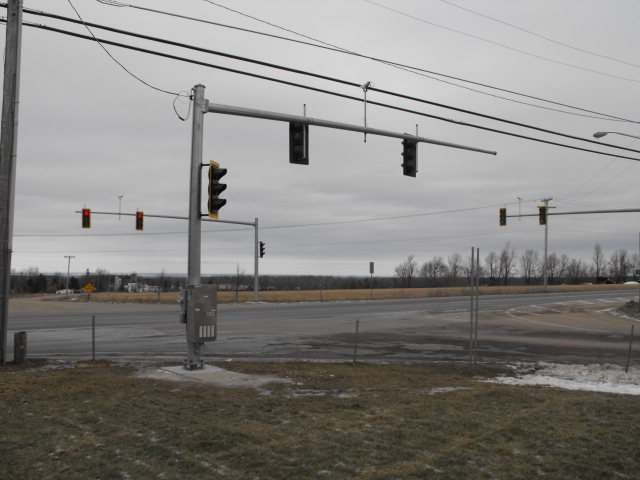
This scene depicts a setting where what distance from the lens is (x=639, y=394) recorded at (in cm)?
953

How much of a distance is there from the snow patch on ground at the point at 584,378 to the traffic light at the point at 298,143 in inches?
256

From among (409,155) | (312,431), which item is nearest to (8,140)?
(409,155)

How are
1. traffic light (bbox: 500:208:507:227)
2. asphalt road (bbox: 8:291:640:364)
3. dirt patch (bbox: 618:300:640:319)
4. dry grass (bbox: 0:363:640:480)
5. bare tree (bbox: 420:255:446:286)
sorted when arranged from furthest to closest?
bare tree (bbox: 420:255:446:286) → traffic light (bbox: 500:208:507:227) → dirt patch (bbox: 618:300:640:319) → asphalt road (bbox: 8:291:640:364) → dry grass (bbox: 0:363:640:480)

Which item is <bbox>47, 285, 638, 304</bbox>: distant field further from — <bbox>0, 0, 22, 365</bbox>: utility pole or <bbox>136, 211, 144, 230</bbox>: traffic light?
<bbox>0, 0, 22, 365</bbox>: utility pole

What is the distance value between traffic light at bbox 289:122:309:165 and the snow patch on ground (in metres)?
6.50

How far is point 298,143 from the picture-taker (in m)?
13.5

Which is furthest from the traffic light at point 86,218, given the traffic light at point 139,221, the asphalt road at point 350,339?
the asphalt road at point 350,339

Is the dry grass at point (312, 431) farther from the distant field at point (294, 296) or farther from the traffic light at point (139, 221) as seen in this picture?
the distant field at point (294, 296)

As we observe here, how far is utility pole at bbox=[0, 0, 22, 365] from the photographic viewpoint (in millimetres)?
12453

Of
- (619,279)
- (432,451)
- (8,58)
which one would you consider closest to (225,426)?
(432,451)

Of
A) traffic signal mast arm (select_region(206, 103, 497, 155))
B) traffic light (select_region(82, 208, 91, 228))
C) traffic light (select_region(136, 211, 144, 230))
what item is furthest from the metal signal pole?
traffic light (select_region(136, 211, 144, 230))

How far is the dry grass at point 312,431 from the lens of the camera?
545 cm

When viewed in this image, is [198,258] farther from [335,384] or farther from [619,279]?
[619,279]

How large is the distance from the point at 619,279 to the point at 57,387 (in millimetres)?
184708
